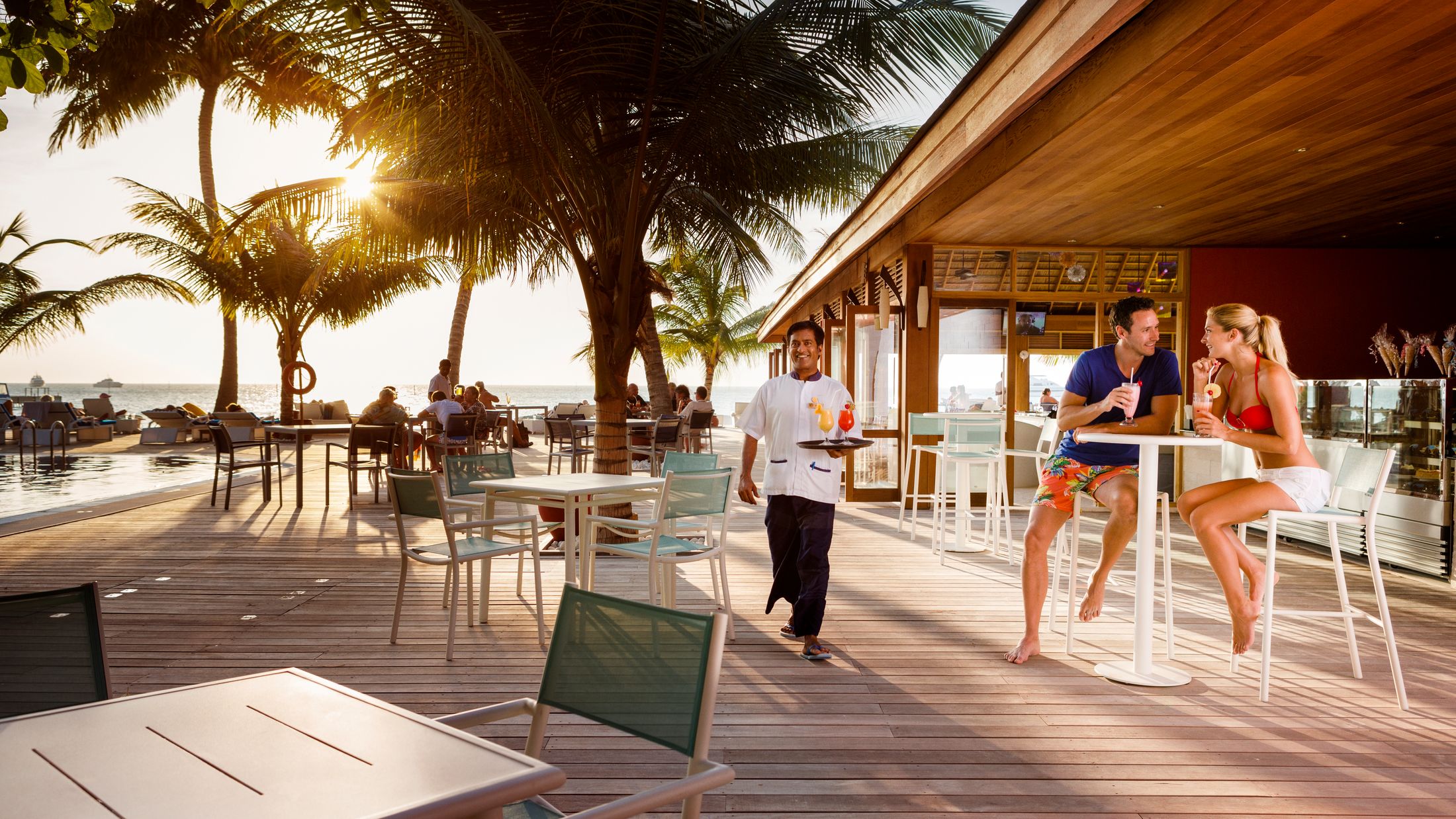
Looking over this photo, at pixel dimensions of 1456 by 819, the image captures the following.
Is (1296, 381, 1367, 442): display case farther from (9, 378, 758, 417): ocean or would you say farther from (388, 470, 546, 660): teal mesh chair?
(9, 378, 758, 417): ocean

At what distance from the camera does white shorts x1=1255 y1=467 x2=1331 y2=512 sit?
11.9ft

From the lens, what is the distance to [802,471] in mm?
4180

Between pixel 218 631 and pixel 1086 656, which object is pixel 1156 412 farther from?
pixel 218 631

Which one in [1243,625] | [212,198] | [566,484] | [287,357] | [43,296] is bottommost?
[1243,625]

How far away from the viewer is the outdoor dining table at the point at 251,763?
3.80 ft

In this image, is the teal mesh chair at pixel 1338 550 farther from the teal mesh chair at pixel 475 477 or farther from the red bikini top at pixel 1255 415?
the teal mesh chair at pixel 475 477

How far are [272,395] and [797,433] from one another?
98.0 meters

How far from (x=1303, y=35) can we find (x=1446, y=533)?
3833mm

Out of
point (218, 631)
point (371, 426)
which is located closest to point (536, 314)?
point (371, 426)

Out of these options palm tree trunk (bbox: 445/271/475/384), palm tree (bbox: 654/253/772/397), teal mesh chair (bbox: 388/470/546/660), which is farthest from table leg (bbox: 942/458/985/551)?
palm tree (bbox: 654/253/772/397)

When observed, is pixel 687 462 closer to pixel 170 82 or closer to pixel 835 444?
pixel 835 444

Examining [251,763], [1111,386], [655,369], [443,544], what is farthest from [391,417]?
[251,763]

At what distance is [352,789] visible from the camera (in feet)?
3.97

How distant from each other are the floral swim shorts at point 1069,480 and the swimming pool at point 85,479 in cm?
890
